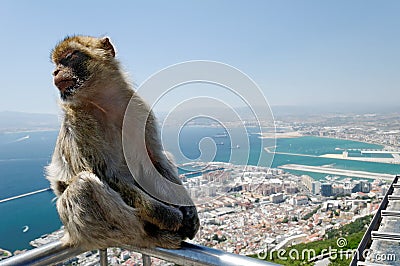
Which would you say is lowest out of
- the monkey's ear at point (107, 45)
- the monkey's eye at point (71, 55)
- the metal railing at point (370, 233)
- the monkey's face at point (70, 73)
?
the metal railing at point (370, 233)

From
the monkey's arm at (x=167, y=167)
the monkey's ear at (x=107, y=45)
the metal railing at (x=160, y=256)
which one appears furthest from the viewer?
the monkey's ear at (x=107, y=45)

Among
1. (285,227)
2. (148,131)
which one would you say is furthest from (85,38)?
(285,227)

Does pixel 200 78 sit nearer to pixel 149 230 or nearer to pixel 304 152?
pixel 149 230

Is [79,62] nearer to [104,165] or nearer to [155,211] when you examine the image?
[104,165]

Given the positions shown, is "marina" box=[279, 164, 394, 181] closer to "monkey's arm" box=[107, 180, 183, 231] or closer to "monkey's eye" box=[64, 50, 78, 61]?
"monkey's arm" box=[107, 180, 183, 231]

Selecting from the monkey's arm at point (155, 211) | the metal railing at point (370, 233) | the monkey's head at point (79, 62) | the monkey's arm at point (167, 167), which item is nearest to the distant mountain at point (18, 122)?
the monkey's head at point (79, 62)

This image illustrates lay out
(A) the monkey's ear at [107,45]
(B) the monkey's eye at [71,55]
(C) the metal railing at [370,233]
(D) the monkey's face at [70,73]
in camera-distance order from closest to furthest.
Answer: (C) the metal railing at [370,233] → (D) the monkey's face at [70,73] → (B) the monkey's eye at [71,55] → (A) the monkey's ear at [107,45]

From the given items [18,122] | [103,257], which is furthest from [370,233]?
[18,122]

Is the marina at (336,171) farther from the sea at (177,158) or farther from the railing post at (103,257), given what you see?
the railing post at (103,257)
